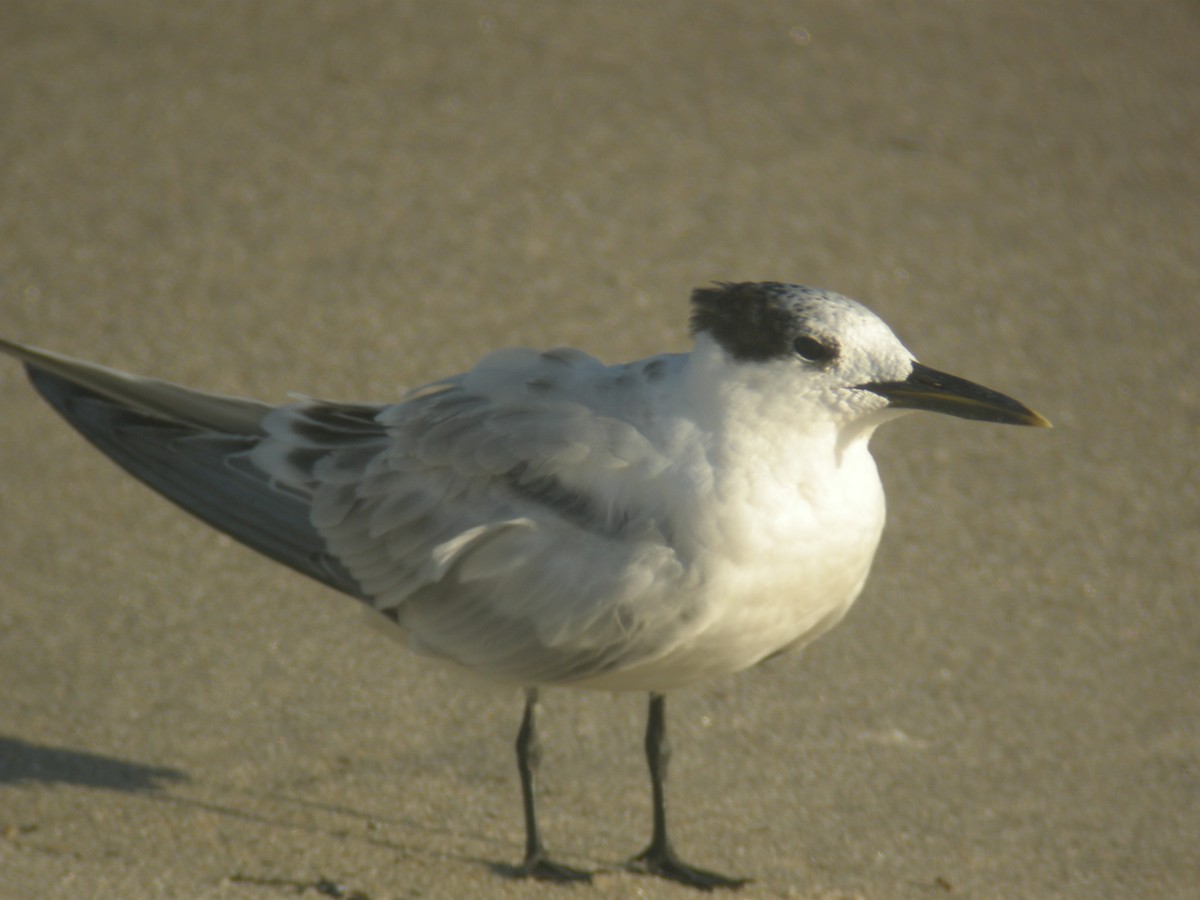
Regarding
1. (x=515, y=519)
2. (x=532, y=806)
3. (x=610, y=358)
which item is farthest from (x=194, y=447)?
(x=610, y=358)

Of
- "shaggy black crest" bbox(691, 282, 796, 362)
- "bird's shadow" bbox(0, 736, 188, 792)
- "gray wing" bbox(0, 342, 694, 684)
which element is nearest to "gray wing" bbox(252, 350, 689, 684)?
"gray wing" bbox(0, 342, 694, 684)

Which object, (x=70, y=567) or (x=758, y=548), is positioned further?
(x=70, y=567)

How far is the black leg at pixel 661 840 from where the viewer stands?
3.37 meters

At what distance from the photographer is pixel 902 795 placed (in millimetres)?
3760

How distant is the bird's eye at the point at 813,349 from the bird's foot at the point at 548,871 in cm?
116

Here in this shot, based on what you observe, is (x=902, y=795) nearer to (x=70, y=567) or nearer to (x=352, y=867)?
(x=352, y=867)

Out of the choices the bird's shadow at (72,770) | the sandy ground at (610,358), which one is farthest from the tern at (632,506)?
the bird's shadow at (72,770)

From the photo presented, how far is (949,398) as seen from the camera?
305 cm

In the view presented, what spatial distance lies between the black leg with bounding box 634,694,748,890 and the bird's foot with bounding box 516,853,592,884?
16 centimetres

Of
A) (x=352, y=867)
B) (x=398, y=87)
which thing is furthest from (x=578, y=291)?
(x=352, y=867)

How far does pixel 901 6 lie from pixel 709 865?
4862mm

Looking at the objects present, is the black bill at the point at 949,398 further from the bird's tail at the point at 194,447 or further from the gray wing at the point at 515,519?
the bird's tail at the point at 194,447

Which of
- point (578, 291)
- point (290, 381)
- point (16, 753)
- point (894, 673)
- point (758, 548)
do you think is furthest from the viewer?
point (578, 291)

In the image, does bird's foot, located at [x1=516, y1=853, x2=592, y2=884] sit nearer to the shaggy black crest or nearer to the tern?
the tern
